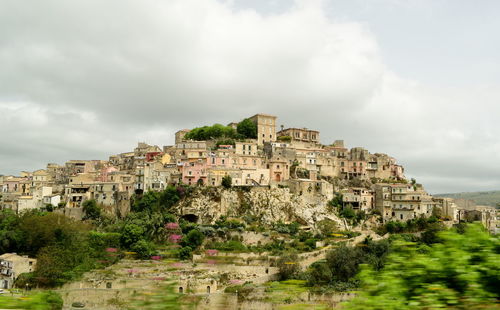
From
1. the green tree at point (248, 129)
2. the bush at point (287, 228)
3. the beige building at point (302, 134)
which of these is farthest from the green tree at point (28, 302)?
the beige building at point (302, 134)

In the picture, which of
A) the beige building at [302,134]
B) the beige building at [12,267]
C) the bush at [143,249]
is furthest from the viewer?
the beige building at [302,134]

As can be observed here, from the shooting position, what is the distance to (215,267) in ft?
101

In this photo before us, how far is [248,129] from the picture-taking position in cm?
5397

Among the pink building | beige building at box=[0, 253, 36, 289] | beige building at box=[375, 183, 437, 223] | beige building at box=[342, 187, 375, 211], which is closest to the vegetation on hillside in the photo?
the pink building

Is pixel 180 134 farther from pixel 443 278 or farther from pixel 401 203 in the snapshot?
pixel 443 278

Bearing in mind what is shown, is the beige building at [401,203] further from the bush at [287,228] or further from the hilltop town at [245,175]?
the bush at [287,228]

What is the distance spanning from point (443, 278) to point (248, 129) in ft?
166

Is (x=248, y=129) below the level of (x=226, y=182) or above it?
above

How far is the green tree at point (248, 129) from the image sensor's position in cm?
5359

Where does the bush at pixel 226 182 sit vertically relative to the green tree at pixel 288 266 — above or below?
above

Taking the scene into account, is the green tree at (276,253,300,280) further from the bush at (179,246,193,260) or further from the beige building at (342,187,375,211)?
the beige building at (342,187,375,211)

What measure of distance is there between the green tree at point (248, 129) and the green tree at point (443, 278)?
1956 inches

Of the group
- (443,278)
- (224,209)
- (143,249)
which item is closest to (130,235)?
(143,249)

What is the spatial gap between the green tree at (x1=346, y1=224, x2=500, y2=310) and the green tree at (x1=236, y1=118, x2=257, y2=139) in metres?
49.7
